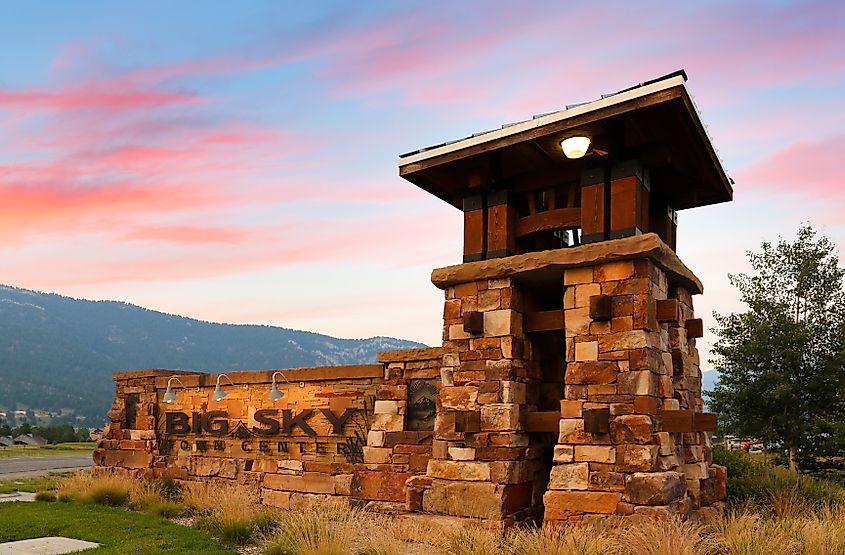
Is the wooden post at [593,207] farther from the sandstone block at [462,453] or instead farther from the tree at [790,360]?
the tree at [790,360]

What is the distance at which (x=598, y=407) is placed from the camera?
8.15 meters

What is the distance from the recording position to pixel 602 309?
824cm

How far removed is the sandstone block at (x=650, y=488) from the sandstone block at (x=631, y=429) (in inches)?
14.8

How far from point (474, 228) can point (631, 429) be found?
11.6 feet

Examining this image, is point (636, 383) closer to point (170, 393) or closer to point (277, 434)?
point (277, 434)

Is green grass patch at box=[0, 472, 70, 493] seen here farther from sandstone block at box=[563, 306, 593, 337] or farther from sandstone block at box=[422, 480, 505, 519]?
sandstone block at box=[563, 306, 593, 337]

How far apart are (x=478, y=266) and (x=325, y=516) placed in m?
3.82

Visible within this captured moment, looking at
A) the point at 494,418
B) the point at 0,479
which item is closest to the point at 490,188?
the point at 494,418

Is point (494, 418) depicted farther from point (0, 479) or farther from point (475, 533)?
point (0, 479)

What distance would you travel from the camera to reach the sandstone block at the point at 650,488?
7565mm

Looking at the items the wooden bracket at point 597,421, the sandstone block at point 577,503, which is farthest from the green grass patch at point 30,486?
the wooden bracket at point 597,421

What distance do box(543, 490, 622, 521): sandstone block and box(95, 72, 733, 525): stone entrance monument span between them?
0.07 feet

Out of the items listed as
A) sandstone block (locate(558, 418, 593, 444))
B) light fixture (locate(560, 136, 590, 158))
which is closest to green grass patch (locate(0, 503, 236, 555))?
sandstone block (locate(558, 418, 593, 444))

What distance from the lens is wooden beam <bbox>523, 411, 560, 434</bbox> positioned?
8.79m
